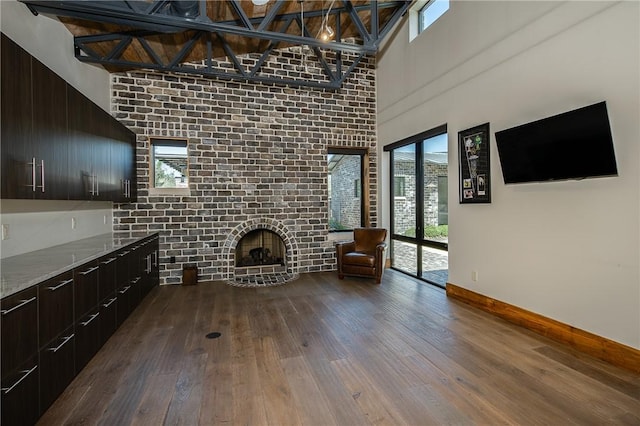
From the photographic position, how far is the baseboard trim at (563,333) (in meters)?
2.45

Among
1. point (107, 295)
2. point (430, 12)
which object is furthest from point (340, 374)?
point (430, 12)

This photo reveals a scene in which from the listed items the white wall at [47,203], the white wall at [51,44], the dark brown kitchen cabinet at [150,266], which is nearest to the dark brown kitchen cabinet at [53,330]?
the white wall at [47,203]

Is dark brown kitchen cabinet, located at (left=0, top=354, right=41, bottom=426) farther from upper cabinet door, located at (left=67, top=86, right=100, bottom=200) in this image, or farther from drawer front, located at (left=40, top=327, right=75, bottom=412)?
upper cabinet door, located at (left=67, top=86, right=100, bottom=200)

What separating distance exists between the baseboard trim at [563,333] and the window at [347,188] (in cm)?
275

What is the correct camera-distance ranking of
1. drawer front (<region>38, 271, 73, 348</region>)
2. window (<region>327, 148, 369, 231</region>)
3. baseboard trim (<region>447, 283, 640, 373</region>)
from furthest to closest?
window (<region>327, 148, 369, 231</region>) < baseboard trim (<region>447, 283, 640, 373</region>) < drawer front (<region>38, 271, 73, 348</region>)

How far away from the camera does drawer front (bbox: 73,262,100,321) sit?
7.71ft

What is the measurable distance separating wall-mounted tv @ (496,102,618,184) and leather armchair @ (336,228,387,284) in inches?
89.5

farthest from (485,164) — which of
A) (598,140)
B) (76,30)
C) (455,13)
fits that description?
(76,30)

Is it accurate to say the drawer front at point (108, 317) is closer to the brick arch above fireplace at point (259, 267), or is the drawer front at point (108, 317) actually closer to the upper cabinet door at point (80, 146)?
the upper cabinet door at point (80, 146)

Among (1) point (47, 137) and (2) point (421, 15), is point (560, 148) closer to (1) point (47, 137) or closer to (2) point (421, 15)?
(2) point (421, 15)

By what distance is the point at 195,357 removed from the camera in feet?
8.85

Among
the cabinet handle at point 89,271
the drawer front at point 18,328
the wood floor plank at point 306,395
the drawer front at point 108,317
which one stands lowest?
the wood floor plank at point 306,395

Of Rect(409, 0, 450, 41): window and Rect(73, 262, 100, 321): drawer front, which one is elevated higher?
Rect(409, 0, 450, 41): window

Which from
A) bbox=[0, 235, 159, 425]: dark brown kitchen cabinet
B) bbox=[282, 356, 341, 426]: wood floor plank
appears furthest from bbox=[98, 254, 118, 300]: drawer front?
bbox=[282, 356, 341, 426]: wood floor plank
